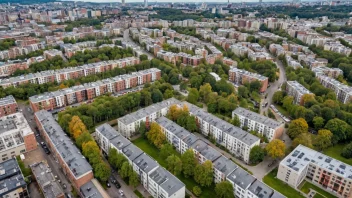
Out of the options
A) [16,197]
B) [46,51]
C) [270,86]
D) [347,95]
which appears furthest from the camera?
[46,51]

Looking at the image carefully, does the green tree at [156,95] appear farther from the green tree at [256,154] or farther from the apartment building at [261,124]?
the green tree at [256,154]

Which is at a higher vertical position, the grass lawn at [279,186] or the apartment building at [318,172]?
the apartment building at [318,172]

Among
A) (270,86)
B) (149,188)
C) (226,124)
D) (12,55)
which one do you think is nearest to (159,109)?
(226,124)

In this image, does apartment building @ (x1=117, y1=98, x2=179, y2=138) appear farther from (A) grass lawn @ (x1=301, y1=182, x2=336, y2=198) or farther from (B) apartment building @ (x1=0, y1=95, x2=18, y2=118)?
(A) grass lawn @ (x1=301, y1=182, x2=336, y2=198)

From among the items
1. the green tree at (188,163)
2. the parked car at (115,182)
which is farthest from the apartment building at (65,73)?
the green tree at (188,163)

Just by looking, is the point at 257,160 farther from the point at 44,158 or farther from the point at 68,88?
the point at 68,88

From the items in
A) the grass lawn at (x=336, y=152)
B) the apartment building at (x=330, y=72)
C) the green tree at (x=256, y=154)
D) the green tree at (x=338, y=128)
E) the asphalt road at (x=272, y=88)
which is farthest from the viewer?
the apartment building at (x=330, y=72)
